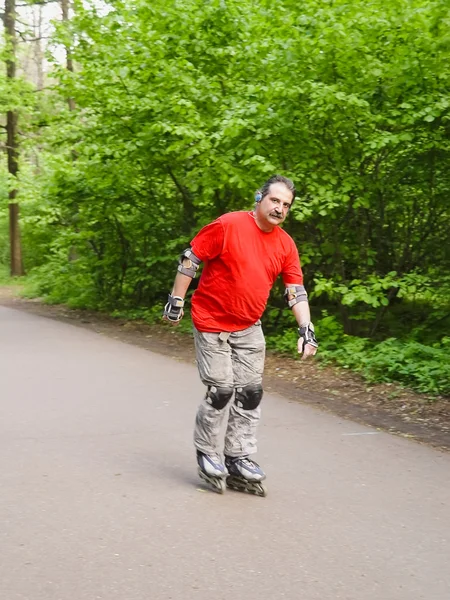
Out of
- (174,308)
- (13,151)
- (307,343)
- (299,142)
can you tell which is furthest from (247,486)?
(13,151)

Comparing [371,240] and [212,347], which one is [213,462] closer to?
[212,347]

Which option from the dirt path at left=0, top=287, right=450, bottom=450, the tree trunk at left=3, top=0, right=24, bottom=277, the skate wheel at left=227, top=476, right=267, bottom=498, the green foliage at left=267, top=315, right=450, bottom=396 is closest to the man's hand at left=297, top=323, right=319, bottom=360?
the skate wheel at left=227, top=476, right=267, bottom=498

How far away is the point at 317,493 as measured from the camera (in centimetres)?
517

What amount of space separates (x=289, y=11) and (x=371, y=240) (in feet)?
9.96

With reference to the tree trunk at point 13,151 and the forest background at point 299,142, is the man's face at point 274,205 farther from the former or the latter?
the tree trunk at point 13,151

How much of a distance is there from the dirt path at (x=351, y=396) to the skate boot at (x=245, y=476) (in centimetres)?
186

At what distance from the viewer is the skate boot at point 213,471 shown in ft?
16.9

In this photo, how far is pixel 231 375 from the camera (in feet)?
16.9

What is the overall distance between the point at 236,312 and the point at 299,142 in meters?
5.53

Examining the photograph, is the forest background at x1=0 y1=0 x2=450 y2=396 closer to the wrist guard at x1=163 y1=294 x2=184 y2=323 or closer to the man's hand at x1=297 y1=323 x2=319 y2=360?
the man's hand at x1=297 y1=323 x2=319 y2=360

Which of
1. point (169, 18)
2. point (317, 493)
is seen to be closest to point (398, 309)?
point (169, 18)

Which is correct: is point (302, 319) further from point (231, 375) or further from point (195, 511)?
point (195, 511)

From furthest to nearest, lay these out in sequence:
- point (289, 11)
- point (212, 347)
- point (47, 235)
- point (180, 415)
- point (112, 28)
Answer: point (47, 235) < point (112, 28) < point (289, 11) < point (180, 415) < point (212, 347)

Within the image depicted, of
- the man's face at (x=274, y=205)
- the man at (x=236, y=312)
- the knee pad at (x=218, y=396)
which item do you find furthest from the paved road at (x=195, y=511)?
the man's face at (x=274, y=205)
